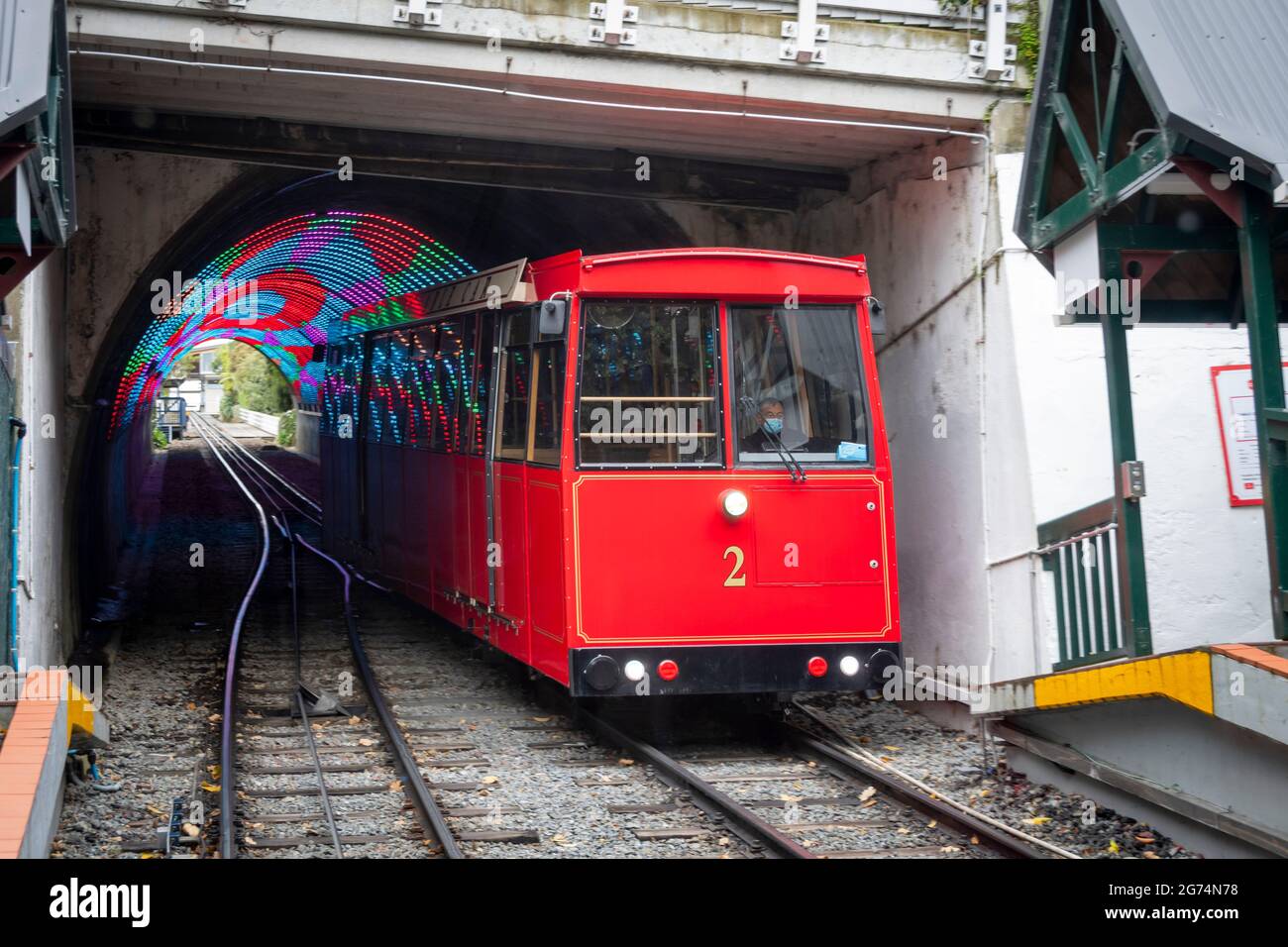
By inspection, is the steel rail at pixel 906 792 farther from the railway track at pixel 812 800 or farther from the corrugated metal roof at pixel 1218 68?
the corrugated metal roof at pixel 1218 68

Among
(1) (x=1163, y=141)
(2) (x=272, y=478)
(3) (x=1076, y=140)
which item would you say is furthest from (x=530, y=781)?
(2) (x=272, y=478)

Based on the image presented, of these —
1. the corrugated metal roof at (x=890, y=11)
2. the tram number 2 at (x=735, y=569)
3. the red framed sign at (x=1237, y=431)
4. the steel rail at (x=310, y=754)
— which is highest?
the corrugated metal roof at (x=890, y=11)

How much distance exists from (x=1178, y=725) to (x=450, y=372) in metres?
7.07

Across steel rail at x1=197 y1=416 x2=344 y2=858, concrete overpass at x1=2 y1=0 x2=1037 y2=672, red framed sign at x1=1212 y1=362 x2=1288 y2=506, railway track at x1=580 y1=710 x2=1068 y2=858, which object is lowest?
railway track at x1=580 y1=710 x2=1068 y2=858

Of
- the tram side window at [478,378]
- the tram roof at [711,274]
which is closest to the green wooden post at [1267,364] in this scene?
the tram roof at [711,274]

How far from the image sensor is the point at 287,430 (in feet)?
174

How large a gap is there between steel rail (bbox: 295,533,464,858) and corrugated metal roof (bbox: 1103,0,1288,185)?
4.91m

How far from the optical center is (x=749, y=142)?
40.3 ft

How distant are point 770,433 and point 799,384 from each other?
38 centimetres

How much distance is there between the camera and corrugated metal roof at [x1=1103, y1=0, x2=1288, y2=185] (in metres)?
6.34

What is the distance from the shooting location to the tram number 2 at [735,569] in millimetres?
9203

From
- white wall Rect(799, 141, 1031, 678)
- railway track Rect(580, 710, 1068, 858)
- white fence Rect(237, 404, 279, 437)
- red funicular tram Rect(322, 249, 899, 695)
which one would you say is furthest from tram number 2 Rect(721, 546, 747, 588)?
white fence Rect(237, 404, 279, 437)

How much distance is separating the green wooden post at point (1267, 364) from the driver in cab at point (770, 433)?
3.26 m

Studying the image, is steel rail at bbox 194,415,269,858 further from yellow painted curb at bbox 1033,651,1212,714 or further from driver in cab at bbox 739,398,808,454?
yellow painted curb at bbox 1033,651,1212,714
